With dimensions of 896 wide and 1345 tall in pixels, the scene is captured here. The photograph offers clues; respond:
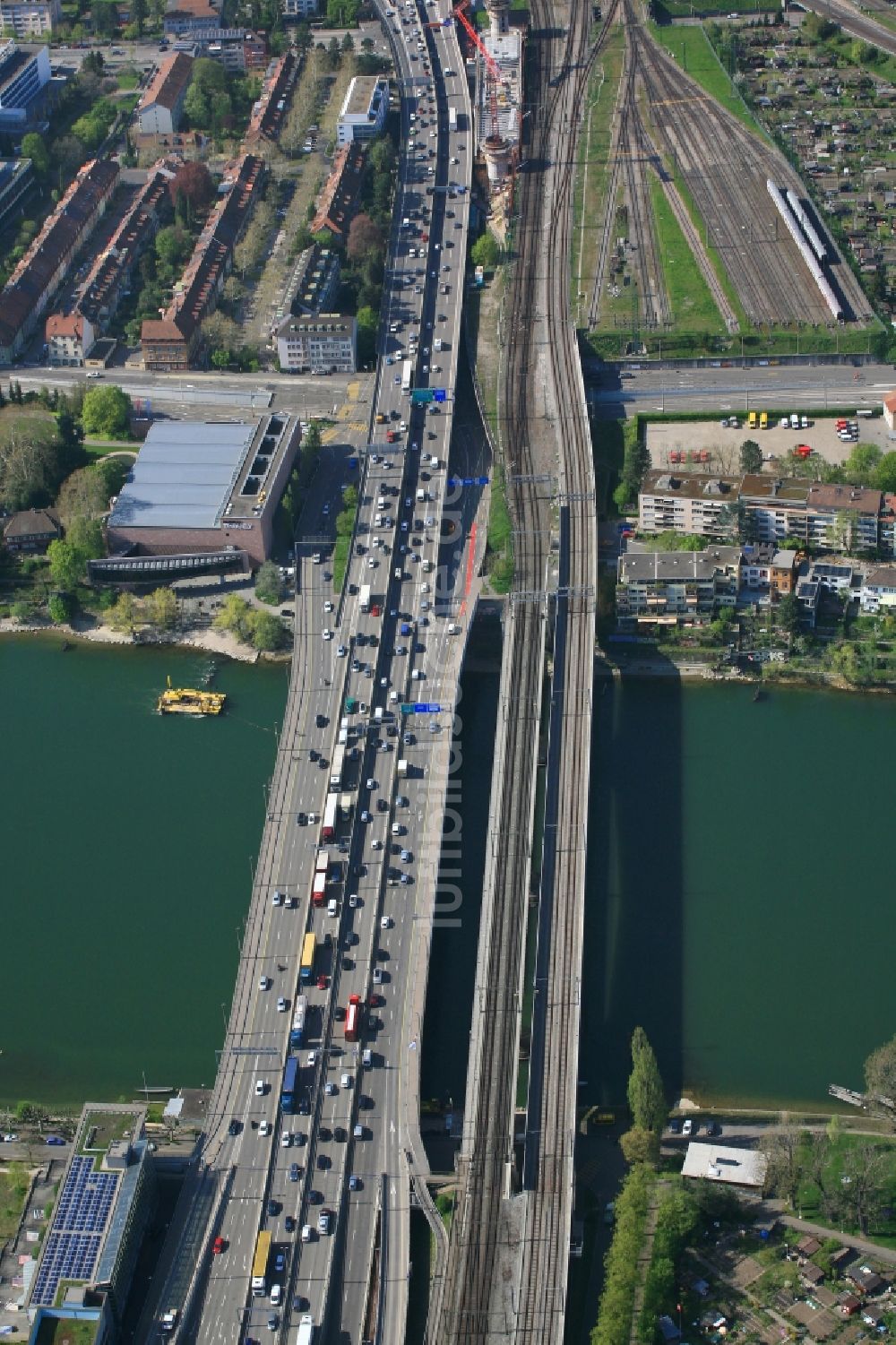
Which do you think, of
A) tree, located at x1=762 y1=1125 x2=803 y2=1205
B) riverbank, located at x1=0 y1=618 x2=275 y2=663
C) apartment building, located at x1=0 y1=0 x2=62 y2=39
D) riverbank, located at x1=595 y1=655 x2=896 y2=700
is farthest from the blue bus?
apartment building, located at x1=0 y1=0 x2=62 y2=39


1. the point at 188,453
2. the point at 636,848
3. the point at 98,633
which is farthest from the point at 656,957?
the point at 188,453

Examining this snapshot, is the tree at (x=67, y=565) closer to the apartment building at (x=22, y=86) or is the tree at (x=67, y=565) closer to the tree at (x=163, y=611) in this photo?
the tree at (x=163, y=611)

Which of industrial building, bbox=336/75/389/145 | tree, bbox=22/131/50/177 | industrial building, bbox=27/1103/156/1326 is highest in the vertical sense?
industrial building, bbox=336/75/389/145

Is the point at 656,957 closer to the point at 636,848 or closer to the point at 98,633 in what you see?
the point at 636,848

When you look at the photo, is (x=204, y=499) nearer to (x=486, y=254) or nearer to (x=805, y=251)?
(x=486, y=254)

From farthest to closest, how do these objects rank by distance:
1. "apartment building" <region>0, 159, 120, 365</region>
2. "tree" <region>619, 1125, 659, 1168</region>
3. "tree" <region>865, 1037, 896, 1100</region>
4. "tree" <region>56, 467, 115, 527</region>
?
"apartment building" <region>0, 159, 120, 365</region> < "tree" <region>56, 467, 115, 527</region> < "tree" <region>865, 1037, 896, 1100</region> < "tree" <region>619, 1125, 659, 1168</region>

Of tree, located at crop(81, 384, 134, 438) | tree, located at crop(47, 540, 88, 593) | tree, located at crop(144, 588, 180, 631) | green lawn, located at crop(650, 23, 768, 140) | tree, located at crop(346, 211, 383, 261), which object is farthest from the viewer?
green lawn, located at crop(650, 23, 768, 140)

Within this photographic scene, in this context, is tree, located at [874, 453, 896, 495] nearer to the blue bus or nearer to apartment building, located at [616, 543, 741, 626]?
apartment building, located at [616, 543, 741, 626]
